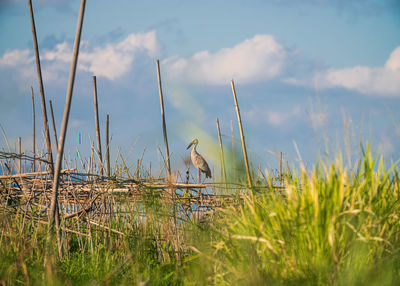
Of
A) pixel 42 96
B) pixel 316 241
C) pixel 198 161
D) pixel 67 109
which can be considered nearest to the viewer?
pixel 316 241

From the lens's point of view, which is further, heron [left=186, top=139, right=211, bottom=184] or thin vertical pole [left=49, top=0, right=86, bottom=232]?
heron [left=186, top=139, right=211, bottom=184]

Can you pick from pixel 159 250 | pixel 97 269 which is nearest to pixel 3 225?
pixel 97 269

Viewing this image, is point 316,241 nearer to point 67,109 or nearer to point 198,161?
point 67,109

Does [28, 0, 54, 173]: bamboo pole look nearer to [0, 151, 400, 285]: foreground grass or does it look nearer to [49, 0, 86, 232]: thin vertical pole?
[49, 0, 86, 232]: thin vertical pole

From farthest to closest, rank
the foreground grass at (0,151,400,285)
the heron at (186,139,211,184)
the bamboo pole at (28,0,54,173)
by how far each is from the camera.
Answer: the heron at (186,139,211,184), the bamboo pole at (28,0,54,173), the foreground grass at (0,151,400,285)

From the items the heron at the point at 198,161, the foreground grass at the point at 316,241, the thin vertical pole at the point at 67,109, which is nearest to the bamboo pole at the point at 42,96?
the thin vertical pole at the point at 67,109

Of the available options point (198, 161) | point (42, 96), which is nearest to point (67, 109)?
point (42, 96)

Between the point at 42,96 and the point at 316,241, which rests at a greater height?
the point at 42,96

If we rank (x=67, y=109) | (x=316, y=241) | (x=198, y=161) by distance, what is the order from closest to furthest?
(x=316, y=241), (x=67, y=109), (x=198, y=161)

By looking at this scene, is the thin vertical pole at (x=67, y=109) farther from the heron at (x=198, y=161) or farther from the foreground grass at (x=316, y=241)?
the heron at (x=198, y=161)

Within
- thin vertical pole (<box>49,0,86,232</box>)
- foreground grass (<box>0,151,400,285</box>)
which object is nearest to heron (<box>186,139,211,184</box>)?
thin vertical pole (<box>49,0,86,232</box>)

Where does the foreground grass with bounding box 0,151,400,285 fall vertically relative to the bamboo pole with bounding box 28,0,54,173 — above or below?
below

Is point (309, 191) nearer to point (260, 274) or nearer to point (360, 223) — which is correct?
point (360, 223)

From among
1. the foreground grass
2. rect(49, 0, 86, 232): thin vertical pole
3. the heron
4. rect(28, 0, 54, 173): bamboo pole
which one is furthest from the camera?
the heron
